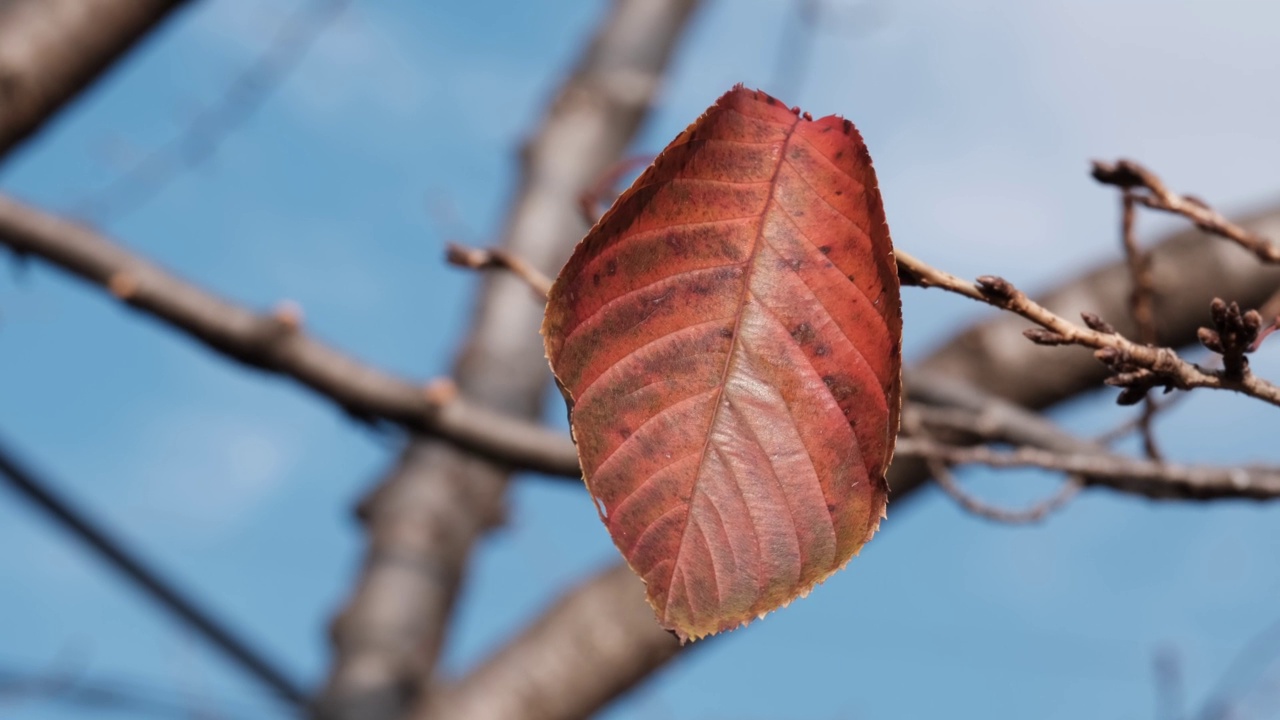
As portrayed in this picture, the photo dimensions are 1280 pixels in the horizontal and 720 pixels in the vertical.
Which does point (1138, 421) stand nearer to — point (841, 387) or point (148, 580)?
point (841, 387)

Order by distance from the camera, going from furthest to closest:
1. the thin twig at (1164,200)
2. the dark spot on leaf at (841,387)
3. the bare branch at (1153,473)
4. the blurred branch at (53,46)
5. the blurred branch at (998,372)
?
1. the blurred branch at (998,372)
2. the blurred branch at (53,46)
3. the bare branch at (1153,473)
4. the thin twig at (1164,200)
5. the dark spot on leaf at (841,387)

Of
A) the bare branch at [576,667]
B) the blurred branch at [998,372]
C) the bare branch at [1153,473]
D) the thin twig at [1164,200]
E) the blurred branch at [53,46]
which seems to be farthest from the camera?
the bare branch at [576,667]

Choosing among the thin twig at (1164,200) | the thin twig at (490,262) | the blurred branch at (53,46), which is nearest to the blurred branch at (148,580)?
the blurred branch at (53,46)

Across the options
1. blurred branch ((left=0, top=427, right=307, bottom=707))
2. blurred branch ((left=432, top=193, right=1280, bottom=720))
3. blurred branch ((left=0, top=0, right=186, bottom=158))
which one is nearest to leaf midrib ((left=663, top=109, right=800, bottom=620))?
blurred branch ((left=432, top=193, right=1280, bottom=720))

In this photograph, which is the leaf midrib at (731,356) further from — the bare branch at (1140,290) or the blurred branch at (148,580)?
the blurred branch at (148,580)

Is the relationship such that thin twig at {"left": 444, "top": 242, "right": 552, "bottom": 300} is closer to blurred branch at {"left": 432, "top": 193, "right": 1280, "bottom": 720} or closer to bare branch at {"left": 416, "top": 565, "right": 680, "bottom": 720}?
blurred branch at {"left": 432, "top": 193, "right": 1280, "bottom": 720}

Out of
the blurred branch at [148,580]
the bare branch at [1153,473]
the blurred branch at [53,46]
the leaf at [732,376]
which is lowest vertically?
the blurred branch at [148,580]
